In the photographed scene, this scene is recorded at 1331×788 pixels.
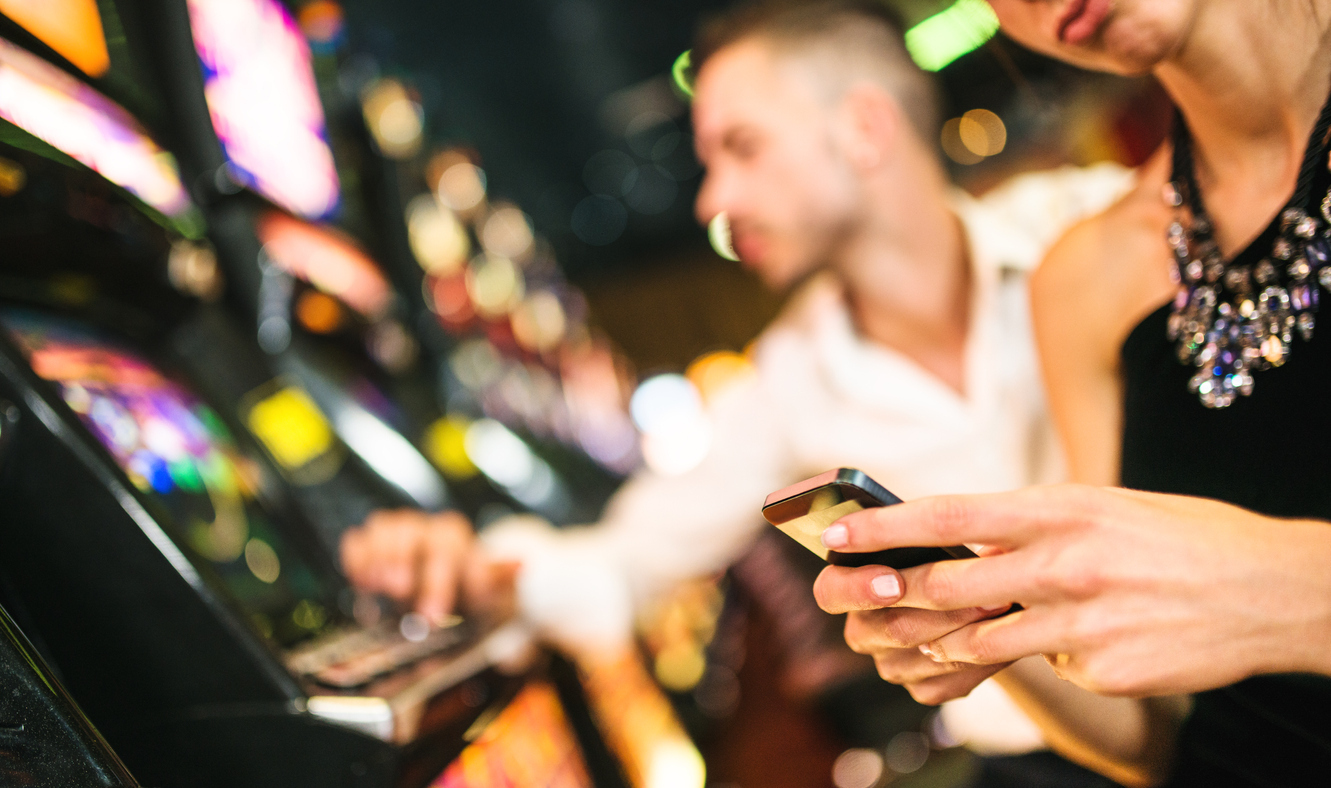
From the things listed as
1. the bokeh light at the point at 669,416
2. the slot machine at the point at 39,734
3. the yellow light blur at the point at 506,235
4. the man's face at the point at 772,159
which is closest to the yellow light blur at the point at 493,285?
the yellow light blur at the point at 506,235

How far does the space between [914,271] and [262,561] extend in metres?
1.04

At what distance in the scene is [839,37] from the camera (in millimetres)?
1303

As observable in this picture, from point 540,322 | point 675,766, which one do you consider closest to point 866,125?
point 675,766

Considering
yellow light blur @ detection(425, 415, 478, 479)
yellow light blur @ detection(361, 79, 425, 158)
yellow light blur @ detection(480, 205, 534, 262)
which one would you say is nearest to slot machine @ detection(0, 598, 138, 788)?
yellow light blur @ detection(425, 415, 478, 479)

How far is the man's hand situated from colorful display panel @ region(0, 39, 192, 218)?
550 millimetres

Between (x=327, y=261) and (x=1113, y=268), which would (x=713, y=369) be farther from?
(x=1113, y=268)

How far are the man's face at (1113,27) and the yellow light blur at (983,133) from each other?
3778 millimetres

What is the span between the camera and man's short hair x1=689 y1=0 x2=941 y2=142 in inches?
50.5

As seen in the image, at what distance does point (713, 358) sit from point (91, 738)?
6707 mm

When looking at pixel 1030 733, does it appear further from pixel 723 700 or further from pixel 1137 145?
pixel 723 700

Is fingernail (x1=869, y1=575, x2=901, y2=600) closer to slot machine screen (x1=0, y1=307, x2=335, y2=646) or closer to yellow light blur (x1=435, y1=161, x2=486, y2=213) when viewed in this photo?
slot machine screen (x1=0, y1=307, x2=335, y2=646)

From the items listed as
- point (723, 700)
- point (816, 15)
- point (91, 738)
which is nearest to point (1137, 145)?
point (816, 15)

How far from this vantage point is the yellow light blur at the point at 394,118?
219 centimetres

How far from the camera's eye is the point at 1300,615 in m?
0.46
